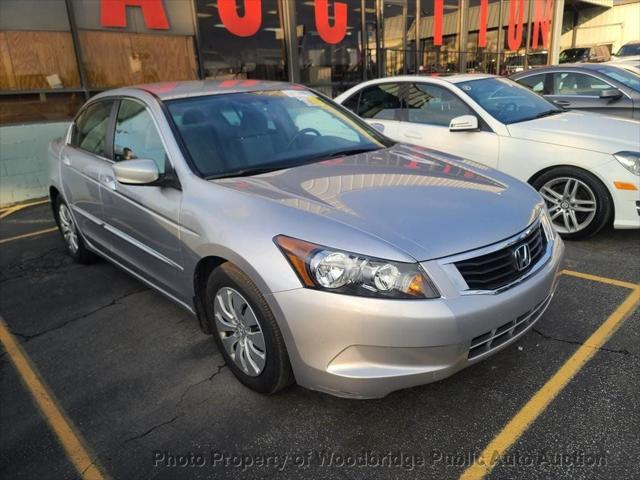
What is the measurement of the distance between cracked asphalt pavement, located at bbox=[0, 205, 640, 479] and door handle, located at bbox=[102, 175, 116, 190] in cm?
98

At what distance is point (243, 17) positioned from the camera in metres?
10.0

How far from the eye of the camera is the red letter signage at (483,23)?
53.0 feet

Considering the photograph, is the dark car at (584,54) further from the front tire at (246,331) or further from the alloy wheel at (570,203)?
the front tire at (246,331)

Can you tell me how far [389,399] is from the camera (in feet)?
8.63

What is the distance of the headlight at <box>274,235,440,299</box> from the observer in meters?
2.12

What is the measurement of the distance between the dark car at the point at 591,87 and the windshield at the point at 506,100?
1837 millimetres

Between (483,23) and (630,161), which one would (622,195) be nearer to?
→ (630,161)

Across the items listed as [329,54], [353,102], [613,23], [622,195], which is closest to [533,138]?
[622,195]

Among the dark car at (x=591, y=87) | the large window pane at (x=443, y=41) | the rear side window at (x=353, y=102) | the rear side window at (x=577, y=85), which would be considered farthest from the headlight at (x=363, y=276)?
the large window pane at (x=443, y=41)

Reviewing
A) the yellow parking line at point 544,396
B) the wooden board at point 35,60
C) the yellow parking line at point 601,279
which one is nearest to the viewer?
the yellow parking line at point 544,396

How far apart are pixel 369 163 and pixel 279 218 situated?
98 centimetres

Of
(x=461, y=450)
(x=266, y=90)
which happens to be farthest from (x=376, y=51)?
(x=461, y=450)

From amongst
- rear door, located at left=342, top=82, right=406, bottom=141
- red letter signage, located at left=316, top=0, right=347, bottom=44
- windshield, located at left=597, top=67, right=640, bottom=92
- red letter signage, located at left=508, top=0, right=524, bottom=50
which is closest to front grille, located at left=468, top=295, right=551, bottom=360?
rear door, located at left=342, top=82, right=406, bottom=141

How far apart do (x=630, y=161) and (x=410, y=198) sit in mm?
2809
